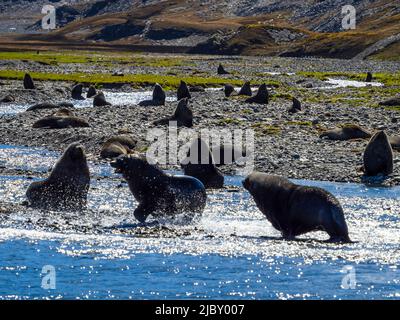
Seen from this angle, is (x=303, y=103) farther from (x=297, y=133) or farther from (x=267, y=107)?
(x=297, y=133)

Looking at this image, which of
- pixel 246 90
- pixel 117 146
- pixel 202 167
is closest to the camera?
pixel 202 167

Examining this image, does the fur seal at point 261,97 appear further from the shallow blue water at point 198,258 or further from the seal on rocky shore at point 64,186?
the seal on rocky shore at point 64,186

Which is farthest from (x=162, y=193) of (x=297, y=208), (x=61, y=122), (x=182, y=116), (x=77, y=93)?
(x=77, y=93)

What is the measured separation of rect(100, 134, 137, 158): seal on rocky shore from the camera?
32125 millimetres

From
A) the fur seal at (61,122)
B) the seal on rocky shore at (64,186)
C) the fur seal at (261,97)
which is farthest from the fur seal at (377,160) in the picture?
the fur seal at (261,97)

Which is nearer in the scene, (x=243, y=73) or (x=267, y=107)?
(x=267, y=107)

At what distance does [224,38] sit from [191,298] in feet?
488

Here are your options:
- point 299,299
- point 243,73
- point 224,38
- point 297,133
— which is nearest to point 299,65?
point 243,73

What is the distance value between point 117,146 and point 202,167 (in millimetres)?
6652

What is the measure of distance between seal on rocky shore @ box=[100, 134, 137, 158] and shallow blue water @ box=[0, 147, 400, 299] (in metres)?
8.79

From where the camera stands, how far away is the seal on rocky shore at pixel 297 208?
1897 centimetres

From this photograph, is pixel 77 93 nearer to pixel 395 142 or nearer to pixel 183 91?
pixel 183 91

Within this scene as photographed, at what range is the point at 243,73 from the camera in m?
91.6

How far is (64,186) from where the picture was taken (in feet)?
72.9
